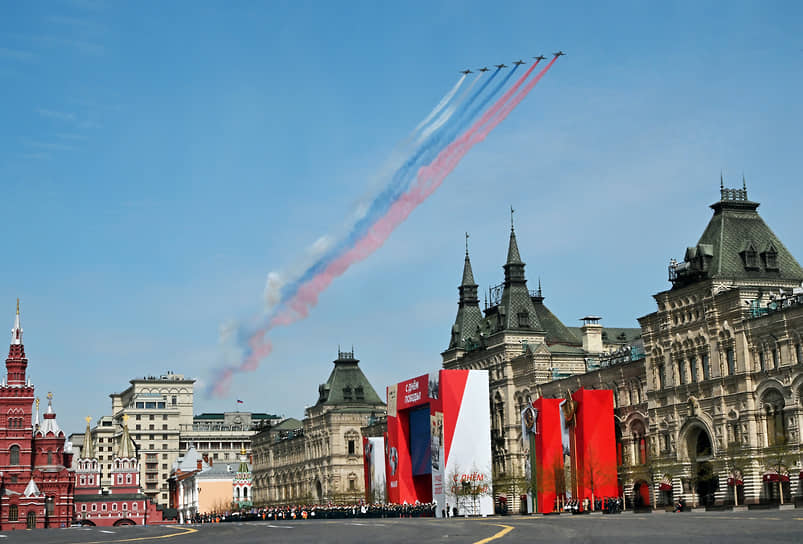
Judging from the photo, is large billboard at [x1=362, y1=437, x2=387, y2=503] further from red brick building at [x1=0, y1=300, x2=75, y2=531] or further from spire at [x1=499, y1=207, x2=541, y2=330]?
red brick building at [x1=0, y1=300, x2=75, y2=531]

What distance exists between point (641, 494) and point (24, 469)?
113 meters

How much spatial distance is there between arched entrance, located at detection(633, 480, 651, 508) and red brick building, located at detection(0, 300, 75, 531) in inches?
4232

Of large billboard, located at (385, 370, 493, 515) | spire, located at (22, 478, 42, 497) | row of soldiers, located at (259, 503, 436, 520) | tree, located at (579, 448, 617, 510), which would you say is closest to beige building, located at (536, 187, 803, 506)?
tree, located at (579, 448, 617, 510)

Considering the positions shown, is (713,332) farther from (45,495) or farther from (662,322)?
(45,495)

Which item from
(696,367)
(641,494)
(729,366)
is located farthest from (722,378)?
(641,494)

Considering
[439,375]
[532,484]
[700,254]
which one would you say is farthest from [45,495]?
[700,254]

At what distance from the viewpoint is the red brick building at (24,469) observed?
7116 inches

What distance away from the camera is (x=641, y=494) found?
114062mm

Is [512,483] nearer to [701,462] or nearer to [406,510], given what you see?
[406,510]

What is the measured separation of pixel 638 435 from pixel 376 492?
6101 centimetres

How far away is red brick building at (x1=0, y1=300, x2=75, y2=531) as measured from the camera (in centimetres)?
18075

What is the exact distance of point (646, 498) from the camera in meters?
113

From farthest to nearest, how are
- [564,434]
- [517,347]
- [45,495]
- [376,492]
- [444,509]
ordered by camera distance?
[45,495], [376,492], [517,347], [444,509], [564,434]

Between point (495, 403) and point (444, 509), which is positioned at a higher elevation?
point (495, 403)
